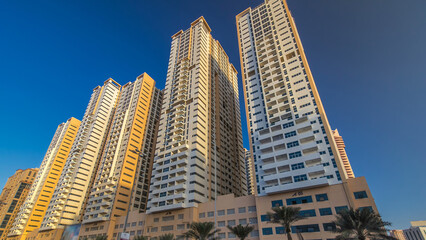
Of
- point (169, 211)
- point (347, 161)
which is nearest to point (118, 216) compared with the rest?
point (169, 211)

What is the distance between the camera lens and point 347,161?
158m

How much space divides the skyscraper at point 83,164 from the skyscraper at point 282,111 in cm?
8053

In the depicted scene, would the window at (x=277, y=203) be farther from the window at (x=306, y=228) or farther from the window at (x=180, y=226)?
A: the window at (x=180, y=226)

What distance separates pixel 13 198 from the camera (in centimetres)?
15650

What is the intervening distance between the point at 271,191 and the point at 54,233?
8876cm

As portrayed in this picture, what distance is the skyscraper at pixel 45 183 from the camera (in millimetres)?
113312

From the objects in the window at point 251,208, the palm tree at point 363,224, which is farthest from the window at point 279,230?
the palm tree at point 363,224

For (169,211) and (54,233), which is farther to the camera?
(54,233)

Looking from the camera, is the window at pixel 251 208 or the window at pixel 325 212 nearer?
the window at pixel 325 212

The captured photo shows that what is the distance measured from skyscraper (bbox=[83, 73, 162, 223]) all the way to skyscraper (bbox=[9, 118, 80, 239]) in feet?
135

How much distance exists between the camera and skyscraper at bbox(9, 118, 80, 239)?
113 meters

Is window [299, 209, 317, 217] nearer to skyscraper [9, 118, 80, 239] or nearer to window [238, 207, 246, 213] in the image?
window [238, 207, 246, 213]

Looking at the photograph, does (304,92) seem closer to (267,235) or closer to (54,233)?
(267,235)

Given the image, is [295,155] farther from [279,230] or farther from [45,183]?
[45,183]
